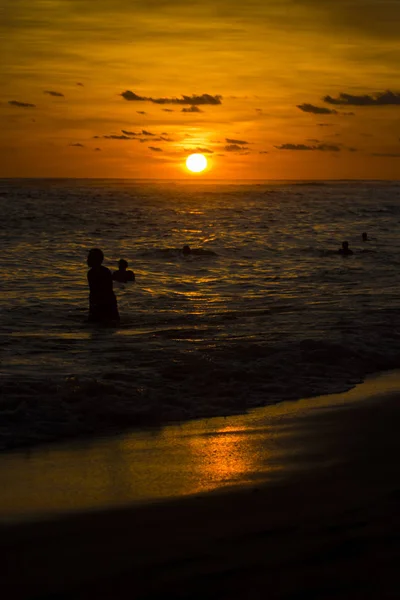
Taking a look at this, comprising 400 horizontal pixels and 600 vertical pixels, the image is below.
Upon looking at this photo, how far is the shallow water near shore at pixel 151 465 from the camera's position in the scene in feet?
17.7

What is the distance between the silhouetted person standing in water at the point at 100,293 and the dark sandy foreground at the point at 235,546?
8.17 meters

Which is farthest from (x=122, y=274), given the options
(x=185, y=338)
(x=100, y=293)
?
(x=185, y=338)

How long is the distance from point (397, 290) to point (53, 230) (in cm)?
3002

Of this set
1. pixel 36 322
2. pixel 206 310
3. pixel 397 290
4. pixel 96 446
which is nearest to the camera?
pixel 96 446

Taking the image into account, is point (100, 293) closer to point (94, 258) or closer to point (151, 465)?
point (94, 258)

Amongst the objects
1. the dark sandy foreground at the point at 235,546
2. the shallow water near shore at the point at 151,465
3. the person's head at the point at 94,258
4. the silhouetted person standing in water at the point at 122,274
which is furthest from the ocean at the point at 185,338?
the dark sandy foreground at the point at 235,546

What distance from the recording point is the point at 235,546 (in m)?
4.52

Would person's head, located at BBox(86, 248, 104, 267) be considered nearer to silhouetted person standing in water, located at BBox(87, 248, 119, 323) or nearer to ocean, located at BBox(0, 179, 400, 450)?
silhouetted person standing in water, located at BBox(87, 248, 119, 323)

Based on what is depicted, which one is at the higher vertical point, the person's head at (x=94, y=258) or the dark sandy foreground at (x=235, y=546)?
the person's head at (x=94, y=258)

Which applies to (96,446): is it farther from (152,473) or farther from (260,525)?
(260,525)

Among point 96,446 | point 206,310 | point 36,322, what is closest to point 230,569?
point 96,446

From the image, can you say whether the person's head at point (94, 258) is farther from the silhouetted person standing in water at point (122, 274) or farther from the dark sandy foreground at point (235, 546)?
the dark sandy foreground at point (235, 546)


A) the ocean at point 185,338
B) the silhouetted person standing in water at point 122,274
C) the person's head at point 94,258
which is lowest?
the ocean at point 185,338

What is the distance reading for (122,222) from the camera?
57562 mm
